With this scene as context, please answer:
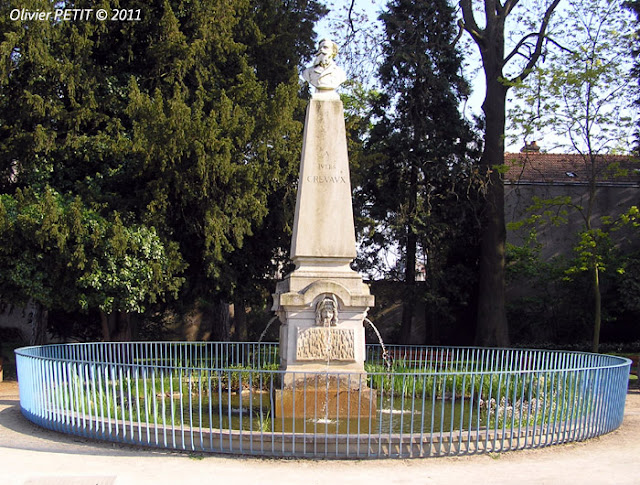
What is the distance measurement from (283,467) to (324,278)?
3292mm

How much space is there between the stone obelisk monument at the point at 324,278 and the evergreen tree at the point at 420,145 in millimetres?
11696

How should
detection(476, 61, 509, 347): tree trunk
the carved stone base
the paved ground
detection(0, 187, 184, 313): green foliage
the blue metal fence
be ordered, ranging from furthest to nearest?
detection(476, 61, 509, 347): tree trunk < detection(0, 187, 184, 313): green foliage < the carved stone base < the blue metal fence < the paved ground

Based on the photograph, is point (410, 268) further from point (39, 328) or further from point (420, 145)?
point (39, 328)

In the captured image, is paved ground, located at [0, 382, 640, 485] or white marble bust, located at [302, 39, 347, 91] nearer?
paved ground, located at [0, 382, 640, 485]

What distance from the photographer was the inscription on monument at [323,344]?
1001cm

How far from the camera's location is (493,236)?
2227 centimetres

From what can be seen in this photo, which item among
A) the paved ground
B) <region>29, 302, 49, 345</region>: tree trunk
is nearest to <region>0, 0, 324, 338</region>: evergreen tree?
<region>29, 302, 49, 345</region>: tree trunk

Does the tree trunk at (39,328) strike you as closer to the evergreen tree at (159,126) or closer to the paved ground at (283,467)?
the evergreen tree at (159,126)

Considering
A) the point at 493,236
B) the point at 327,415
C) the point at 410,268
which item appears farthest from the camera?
the point at 410,268

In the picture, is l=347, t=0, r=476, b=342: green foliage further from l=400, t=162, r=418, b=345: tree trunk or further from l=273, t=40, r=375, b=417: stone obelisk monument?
l=273, t=40, r=375, b=417: stone obelisk monument

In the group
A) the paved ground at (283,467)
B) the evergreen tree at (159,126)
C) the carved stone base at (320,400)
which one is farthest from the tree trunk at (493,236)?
the paved ground at (283,467)

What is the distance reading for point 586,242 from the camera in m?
18.9

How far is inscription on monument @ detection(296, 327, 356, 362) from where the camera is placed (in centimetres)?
1001

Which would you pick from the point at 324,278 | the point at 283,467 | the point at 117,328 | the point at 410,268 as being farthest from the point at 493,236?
the point at 283,467
